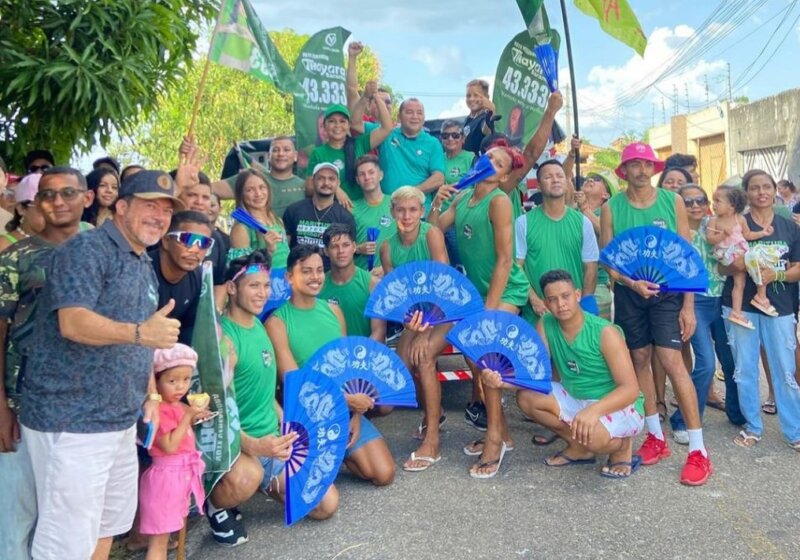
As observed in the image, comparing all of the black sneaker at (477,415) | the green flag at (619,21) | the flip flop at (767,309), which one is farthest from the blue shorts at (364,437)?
the green flag at (619,21)

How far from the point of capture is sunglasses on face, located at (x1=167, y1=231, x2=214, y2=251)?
375 cm

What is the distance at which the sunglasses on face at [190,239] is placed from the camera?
3.75m

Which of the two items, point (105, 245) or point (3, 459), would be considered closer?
point (105, 245)

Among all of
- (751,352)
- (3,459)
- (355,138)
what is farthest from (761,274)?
(3,459)

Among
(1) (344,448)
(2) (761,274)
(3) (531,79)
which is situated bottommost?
(1) (344,448)

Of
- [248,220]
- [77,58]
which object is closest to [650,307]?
[248,220]

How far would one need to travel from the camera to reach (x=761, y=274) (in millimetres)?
5125

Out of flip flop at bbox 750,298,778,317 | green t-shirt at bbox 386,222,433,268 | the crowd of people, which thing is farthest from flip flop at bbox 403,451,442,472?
flip flop at bbox 750,298,778,317

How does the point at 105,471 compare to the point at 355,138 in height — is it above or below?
below

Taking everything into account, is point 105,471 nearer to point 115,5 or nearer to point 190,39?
point 115,5

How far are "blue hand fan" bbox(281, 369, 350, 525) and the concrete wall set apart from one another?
16.7 meters

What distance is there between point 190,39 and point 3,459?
453cm

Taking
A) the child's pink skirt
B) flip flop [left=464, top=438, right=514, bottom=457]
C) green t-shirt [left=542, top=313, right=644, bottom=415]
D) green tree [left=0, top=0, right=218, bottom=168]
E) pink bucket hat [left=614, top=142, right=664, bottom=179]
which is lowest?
flip flop [left=464, top=438, right=514, bottom=457]

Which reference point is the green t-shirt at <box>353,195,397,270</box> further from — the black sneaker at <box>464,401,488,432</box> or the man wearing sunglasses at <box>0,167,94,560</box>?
the man wearing sunglasses at <box>0,167,94,560</box>
